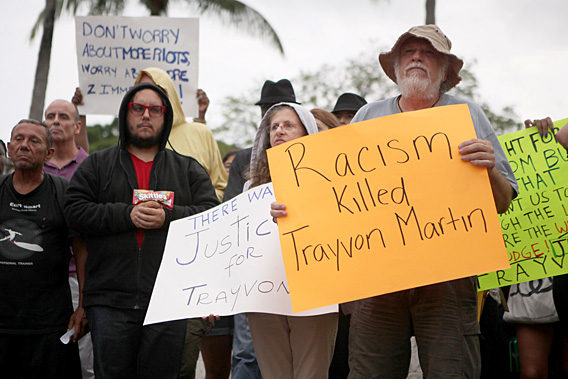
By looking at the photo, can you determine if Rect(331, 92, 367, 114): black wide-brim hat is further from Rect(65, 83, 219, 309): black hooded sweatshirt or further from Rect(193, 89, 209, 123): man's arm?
Rect(65, 83, 219, 309): black hooded sweatshirt

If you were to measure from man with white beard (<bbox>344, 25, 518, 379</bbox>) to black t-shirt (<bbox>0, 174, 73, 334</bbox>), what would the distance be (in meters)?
2.04

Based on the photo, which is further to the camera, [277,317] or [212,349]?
[212,349]

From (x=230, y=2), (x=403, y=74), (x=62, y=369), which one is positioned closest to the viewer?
(x=403, y=74)

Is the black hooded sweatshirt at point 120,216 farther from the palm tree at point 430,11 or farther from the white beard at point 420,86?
the palm tree at point 430,11

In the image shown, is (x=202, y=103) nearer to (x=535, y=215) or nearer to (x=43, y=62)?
(x=535, y=215)

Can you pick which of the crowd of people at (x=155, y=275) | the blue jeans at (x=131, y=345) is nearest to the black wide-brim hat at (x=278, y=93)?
the crowd of people at (x=155, y=275)

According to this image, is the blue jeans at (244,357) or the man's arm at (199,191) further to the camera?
the blue jeans at (244,357)

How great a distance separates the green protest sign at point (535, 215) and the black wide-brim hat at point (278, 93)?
198 centimetres

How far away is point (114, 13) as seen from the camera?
16500 mm

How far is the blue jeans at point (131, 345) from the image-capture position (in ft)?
11.0

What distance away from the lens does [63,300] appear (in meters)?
3.87

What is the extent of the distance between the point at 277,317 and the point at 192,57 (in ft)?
12.3

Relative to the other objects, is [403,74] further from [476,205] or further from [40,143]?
[40,143]

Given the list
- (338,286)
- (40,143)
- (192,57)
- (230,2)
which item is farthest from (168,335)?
(230,2)
